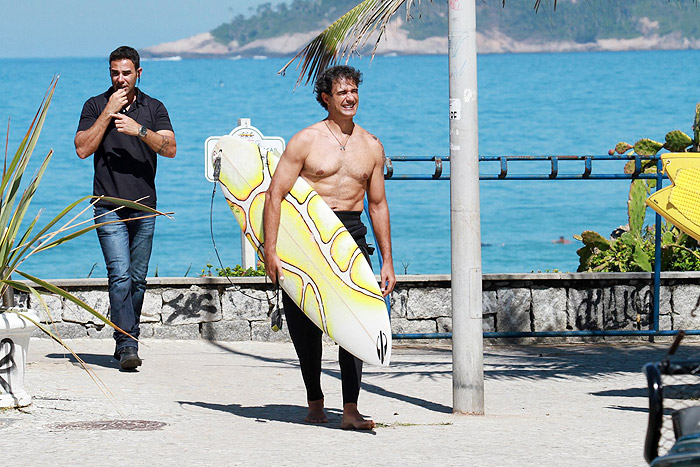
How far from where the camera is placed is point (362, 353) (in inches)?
230

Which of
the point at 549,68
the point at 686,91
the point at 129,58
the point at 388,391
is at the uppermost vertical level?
the point at 549,68

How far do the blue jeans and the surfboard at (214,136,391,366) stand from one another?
1649 mm

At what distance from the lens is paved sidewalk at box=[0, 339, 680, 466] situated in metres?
5.19

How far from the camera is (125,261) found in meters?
7.48

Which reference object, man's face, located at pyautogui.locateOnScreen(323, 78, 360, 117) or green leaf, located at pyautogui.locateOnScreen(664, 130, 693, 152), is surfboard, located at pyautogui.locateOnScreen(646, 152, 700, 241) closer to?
man's face, located at pyautogui.locateOnScreen(323, 78, 360, 117)

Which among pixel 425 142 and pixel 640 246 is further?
pixel 425 142

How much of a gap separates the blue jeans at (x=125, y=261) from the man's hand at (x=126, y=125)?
517 millimetres

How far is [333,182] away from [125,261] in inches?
80.4

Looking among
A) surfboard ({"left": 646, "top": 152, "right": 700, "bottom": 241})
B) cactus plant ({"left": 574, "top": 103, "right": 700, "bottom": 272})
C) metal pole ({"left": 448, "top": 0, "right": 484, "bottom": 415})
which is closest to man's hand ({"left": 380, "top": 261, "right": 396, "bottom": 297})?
metal pole ({"left": 448, "top": 0, "right": 484, "bottom": 415})

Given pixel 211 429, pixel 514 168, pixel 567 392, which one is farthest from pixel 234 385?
pixel 514 168

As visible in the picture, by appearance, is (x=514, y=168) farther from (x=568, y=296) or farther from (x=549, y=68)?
(x=549, y=68)

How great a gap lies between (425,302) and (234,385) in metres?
2.23

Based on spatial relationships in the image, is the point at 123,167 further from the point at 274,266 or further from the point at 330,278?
the point at 330,278

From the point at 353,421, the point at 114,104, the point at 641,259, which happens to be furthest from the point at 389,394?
the point at 641,259
